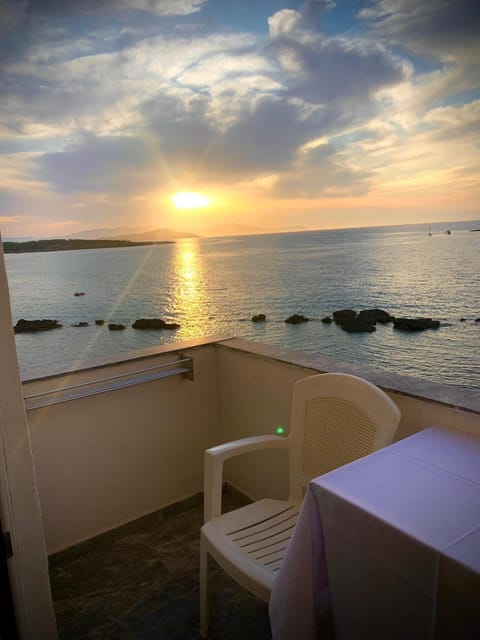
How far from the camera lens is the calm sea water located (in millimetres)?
29359

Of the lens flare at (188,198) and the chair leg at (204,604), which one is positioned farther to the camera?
the lens flare at (188,198)

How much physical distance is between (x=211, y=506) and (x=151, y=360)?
83cm

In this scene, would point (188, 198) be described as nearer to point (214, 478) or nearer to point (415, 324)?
point (214, 478)

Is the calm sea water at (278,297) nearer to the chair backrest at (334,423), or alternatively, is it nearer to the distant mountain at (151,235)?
the distant mountain at (151,235)

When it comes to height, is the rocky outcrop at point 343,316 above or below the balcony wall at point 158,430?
below

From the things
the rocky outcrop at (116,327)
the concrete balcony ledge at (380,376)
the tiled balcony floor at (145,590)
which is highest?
the concrete balcony ledge at (380,376)

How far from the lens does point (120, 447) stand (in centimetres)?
201

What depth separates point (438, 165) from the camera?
20531 millimetres

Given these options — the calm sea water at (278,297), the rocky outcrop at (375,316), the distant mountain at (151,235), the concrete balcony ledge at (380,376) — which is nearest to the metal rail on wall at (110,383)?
the concrete balcony ledge at (380,376)

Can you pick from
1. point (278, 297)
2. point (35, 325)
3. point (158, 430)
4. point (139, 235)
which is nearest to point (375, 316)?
point (278, 297)

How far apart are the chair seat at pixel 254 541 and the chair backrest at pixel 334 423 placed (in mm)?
132

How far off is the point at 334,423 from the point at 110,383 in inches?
41.6

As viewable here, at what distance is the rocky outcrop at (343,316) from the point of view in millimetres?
33562

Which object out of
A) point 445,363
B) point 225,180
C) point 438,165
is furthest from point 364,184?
point 225,180
